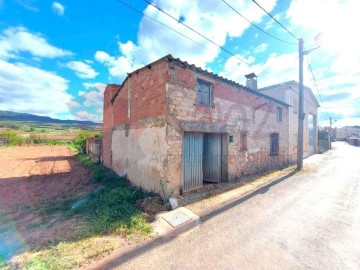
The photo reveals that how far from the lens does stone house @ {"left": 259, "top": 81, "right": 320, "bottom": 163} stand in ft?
49.7

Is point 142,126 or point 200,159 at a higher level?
point 142,126

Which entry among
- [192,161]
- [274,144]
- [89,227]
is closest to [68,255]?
[89,227]

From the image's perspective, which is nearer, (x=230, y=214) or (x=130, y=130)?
(x=230, y=214)

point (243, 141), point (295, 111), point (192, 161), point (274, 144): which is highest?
point (295, 111)

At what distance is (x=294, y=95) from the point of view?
635 inches

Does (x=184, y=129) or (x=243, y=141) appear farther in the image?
(x=243, y=141)

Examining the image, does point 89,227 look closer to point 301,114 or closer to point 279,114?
point 301,114

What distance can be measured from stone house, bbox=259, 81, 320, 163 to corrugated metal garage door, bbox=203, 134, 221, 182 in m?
8.77

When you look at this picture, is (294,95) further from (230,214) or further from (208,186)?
(230,214)

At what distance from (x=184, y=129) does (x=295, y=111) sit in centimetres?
1353

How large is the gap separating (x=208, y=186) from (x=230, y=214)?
2.46 meters

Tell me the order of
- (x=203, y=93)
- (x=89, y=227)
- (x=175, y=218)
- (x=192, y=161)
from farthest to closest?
(x=203, y=93) → (x=192, y=161) → (x=175, y=218) → (x=89, y=227)

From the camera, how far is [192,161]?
716cm

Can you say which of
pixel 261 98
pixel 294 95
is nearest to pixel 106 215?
pixel 261 98
